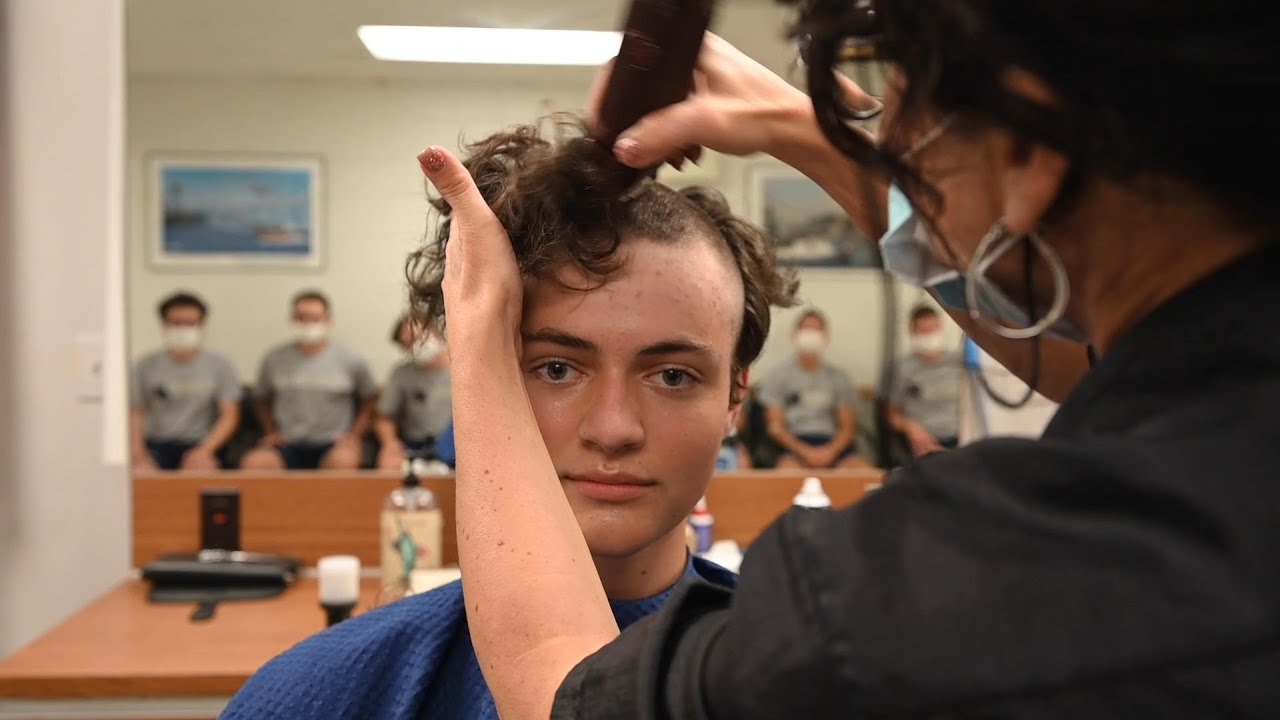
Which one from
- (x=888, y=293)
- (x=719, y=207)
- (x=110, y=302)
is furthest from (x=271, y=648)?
(x=888, y=293)

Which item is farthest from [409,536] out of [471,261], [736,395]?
[471,261]

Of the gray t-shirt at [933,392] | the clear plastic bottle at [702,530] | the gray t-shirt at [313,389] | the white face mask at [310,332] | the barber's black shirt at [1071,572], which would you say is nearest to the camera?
the barber's black shirt at [1071,572]

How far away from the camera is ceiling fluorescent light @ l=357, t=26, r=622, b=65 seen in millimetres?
2648

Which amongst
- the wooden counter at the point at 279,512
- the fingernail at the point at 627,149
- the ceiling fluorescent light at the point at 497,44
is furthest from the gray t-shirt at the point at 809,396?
the fingernail at the point at 627,149

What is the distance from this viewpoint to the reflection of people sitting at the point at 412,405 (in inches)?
112

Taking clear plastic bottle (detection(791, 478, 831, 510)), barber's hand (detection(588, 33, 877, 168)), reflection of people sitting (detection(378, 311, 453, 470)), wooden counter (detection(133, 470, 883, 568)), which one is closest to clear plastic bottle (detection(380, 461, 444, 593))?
wooden counter (detection(133, 470, 883, 568))

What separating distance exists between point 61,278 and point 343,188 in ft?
3.42

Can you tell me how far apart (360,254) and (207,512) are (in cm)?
126

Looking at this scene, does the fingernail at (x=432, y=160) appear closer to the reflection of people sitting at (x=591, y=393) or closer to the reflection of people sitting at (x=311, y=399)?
the reflection of people sitting at (x=591, y=393)

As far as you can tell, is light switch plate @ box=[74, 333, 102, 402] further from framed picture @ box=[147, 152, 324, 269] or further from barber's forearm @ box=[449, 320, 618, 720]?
barber's forearm @ box=[449, 320, 618, 720]

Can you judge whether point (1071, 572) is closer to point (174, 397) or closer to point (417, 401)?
point (174, 397)

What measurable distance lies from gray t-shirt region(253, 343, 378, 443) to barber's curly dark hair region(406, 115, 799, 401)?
1783 millimetres

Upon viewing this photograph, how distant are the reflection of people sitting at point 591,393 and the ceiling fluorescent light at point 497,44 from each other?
143 centimetres

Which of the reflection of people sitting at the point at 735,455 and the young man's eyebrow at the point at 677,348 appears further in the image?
the reflection of people sitting at the point at 735,455
